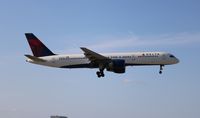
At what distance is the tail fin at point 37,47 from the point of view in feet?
286

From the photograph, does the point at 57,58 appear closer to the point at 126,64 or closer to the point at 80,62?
the point at 80,62

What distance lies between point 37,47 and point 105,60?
17665mm

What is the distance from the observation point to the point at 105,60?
7875cm

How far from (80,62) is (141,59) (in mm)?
12123

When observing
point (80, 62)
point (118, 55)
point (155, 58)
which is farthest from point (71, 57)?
point (155, 58)

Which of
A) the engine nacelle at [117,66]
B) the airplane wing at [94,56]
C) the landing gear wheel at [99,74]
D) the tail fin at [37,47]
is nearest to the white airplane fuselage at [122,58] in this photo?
the engine nacelle at [117,66]

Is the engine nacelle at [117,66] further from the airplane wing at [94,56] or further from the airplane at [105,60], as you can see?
the airplane wing at [94,56]

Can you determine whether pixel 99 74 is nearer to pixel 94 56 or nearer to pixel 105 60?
pixel 105 60

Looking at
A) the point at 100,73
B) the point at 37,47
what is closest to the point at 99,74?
the point at 100,73

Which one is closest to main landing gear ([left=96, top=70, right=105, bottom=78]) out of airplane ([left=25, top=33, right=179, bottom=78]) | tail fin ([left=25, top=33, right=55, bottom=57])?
airplane ([left=25, top=33, right=179, bottom=78])

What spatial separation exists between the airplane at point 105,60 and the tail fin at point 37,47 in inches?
72.8

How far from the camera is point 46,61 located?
3300 inches

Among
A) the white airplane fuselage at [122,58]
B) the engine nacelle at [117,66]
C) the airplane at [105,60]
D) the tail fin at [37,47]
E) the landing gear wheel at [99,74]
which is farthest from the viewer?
the tail fin at [37,47]

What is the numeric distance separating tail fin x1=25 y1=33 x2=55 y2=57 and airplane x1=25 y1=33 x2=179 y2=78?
6.07 feet
